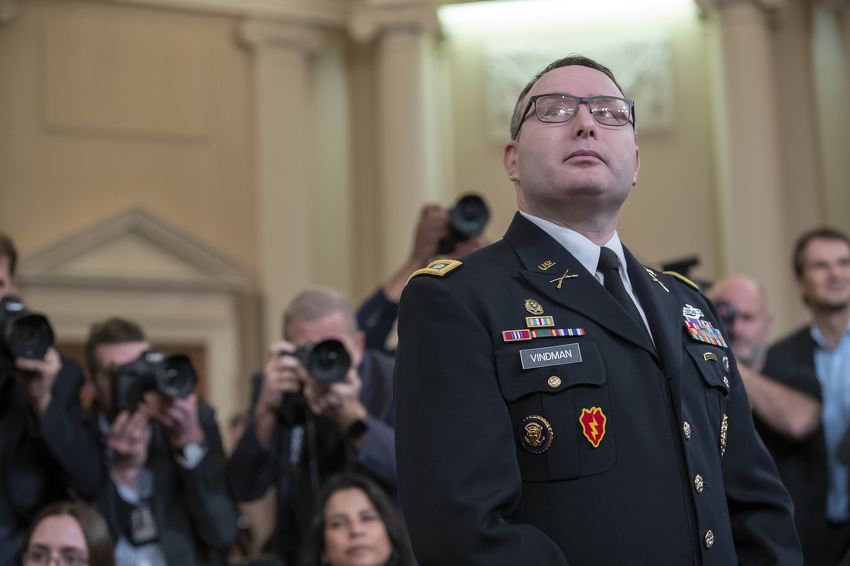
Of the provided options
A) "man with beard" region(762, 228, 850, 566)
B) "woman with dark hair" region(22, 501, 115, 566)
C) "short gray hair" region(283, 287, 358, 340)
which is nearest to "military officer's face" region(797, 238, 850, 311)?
"man with beard" region(762, 228, 850, 566)

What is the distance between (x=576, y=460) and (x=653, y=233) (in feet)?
24.1

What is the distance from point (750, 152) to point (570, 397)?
7199mm

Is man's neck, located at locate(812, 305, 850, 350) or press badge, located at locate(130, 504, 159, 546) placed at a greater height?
man's neck, located at locate(812, 305, 850, 350)

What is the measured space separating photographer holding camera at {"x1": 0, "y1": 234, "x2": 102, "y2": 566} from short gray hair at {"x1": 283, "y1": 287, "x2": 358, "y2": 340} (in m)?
0.83

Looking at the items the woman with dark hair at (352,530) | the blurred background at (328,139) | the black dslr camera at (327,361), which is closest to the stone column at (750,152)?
the blurred background at (328,139)

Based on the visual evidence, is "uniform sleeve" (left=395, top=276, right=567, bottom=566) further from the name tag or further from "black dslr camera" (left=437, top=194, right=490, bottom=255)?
"black dslr camera" (left=437, top=194, right=490, bottom=255)

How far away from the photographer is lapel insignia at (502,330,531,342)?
1.54 metres

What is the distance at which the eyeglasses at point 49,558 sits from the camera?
3.18 metres

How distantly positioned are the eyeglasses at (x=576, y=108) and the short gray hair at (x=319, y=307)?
6.28 ft

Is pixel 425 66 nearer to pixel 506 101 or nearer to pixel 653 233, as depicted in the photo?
pixel 506 101

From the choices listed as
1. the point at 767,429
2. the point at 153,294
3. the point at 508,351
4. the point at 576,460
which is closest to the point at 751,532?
the point at 576,460

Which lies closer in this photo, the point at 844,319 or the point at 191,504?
the point at 191,504

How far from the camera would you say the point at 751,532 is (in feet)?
5.49

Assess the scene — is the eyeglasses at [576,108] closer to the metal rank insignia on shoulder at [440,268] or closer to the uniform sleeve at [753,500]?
the metal rank insignia on shoulder at [440,268]
